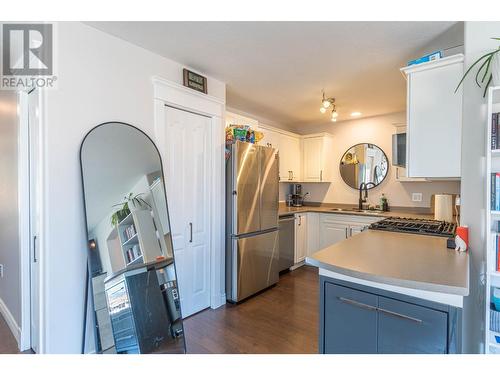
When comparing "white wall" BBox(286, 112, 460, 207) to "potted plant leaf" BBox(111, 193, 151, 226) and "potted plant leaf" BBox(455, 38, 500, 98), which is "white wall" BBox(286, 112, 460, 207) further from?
"potted plant leaf" BBox(111, 193, 151, 226)

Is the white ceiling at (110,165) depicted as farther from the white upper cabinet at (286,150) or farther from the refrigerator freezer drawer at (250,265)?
the white upper cabinet at (286,150)

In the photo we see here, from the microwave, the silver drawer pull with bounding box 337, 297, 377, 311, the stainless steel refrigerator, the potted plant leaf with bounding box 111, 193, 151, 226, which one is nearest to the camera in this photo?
the silver drawer pull with bounding box 337, 297, 377, 311

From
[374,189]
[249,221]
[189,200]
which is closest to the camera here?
[189,200]

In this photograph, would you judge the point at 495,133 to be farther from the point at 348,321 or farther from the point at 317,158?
the point at 317,158

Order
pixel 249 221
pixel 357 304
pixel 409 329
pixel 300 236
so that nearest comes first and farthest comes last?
pixel 409 329 → pixel 357 304 → pixel 249 221 → pixel 300 236

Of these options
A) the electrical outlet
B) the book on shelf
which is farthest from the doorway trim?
the electrical outlet

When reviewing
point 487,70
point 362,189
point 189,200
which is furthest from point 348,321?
point 362,189

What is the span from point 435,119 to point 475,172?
1.44ft

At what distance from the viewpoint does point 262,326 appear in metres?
2.43

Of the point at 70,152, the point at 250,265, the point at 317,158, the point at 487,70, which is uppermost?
the point at 487,70

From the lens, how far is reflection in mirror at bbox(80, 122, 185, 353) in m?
1.85

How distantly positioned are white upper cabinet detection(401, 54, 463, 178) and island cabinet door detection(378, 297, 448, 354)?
106 cm

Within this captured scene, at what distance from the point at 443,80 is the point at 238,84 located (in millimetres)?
1946
